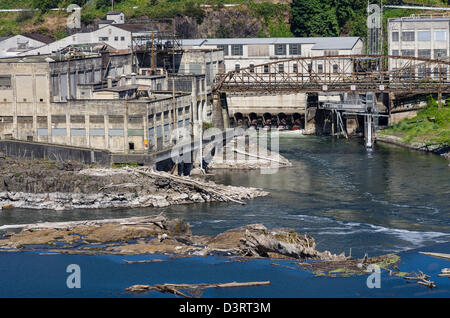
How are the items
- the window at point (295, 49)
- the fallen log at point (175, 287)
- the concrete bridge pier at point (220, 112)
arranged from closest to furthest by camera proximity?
1. the fallen log at point (175, 287)
2. the concrete bridge pier at point (220, 112)
3. the window at point (295, 49)

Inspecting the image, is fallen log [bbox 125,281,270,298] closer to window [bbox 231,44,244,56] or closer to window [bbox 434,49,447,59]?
window [bbox 434,49,447,59]

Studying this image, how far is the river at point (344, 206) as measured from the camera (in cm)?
5234

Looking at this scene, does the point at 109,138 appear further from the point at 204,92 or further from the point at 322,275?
the point at 322,275

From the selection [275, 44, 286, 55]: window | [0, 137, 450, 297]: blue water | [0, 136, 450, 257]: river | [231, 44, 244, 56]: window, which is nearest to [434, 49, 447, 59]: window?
[275, 44, 286, 55]: window

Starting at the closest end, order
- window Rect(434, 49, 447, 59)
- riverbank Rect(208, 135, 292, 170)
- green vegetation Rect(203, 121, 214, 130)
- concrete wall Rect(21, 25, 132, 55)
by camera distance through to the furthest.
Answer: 1. riverbank Rect(208, 135, 292, 170)
2. green vegetation Rect(203, 121, 214, 130)
3. window Rect(434, 49, 447, 59)
4. concrete wall Rect(21, 25, 132, 55)

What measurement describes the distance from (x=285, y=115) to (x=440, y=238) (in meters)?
46.0

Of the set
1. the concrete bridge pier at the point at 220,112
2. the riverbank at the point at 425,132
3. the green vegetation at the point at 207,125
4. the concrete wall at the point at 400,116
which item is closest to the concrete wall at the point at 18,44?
the concrete bridge pier at the point at 220,112

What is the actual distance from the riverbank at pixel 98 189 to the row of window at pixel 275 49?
42528mm

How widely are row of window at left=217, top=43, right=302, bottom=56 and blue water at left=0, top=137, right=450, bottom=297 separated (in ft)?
55.3

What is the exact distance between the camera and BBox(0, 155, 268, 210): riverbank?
2386 inches

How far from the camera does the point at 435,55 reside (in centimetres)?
9950

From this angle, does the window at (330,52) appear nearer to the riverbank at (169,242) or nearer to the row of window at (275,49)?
the row of window at (275,49)

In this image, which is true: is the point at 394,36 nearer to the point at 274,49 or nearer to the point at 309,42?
the point at 309,42

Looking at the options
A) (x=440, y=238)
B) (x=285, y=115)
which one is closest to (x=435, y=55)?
(x=285, y=115)
